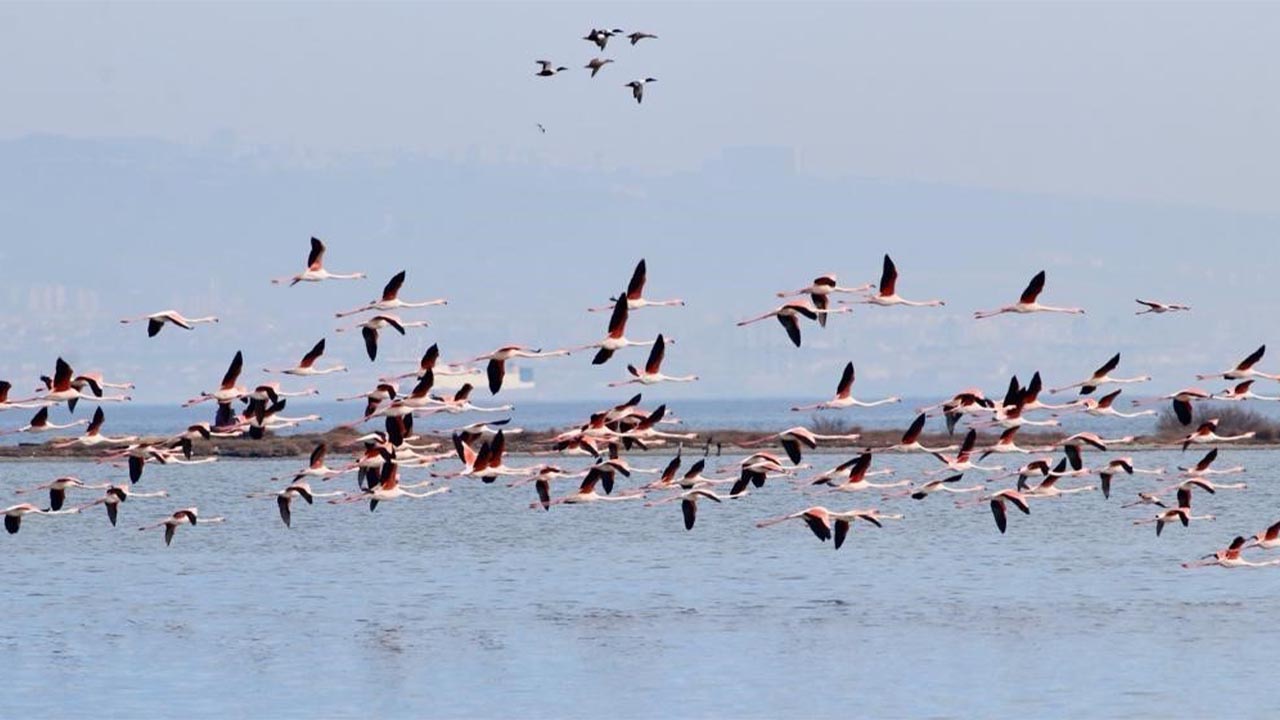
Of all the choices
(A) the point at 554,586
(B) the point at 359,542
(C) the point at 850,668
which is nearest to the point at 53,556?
(B) the point at 359,542

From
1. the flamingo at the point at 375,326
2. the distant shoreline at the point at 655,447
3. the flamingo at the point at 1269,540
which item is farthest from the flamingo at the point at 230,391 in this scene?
the distant shoreline at the point at 655,447

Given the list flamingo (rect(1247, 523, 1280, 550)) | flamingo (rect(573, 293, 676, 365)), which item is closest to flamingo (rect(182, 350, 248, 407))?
flamingo (rect(573, 293, 676, 365))

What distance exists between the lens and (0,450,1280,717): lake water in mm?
30375

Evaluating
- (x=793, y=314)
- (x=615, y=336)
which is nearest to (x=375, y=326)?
(x=615, y=336)

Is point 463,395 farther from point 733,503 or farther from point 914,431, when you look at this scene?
point 733,503

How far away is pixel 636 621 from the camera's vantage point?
37344mm

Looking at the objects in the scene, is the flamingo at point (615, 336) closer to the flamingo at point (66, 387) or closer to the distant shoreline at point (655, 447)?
the flamingo at point (66, 387)

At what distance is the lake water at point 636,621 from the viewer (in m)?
30.4

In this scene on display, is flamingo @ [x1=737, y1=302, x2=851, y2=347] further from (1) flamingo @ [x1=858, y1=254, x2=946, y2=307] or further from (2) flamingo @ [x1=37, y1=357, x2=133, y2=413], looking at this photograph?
(2) flamingo @ [x1=37, y1=357, x2=133, y2=413]

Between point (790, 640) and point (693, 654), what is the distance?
1927 millimetres

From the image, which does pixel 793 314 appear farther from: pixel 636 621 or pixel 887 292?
pixel 636 621

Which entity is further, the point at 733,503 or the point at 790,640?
the point at 733,503

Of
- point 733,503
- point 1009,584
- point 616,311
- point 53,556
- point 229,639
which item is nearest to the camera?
point 616,311

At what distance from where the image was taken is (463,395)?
35312 mm
